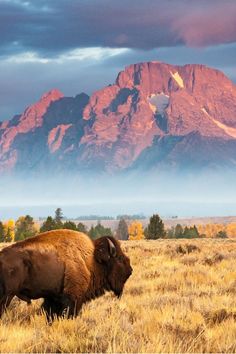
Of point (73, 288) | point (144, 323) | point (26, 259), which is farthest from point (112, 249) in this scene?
point (26, 259)

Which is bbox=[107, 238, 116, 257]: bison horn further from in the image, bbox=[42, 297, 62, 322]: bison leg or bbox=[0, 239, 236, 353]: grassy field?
bbox=[42, 297, 62, 322]: bison leg

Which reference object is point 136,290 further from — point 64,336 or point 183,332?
point 64,336

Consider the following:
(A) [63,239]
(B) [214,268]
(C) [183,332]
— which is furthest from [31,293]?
(B) [214,268]

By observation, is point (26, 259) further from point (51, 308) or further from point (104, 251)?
point (104, 251)

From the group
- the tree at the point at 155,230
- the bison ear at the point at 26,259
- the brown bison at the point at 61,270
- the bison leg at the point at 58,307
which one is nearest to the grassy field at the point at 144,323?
the bison leg at the point at 58,307

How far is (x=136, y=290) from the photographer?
13086mm

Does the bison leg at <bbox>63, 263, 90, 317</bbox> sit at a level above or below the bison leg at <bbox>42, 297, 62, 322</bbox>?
above

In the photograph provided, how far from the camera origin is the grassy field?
6.72 meters

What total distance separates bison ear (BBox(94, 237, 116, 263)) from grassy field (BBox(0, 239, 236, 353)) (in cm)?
84

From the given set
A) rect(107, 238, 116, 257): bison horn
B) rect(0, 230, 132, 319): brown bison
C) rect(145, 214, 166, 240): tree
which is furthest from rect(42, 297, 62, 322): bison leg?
rect(145, 214, 166, 240): tree

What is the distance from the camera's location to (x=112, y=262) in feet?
30.5

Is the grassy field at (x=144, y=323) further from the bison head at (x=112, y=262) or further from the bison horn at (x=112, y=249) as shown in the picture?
the bison horn at (x=112, y=249)

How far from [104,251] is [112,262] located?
22cm

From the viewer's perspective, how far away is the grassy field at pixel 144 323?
6723 mm
